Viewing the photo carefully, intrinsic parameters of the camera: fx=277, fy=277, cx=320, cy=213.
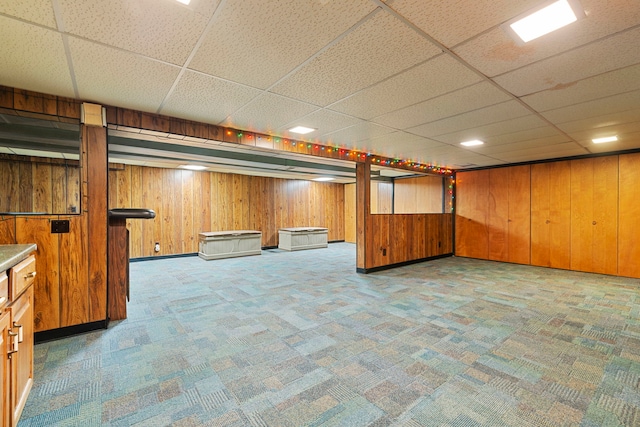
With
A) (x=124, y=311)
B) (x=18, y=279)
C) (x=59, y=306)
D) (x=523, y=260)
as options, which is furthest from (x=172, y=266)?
(x=523, y=260)

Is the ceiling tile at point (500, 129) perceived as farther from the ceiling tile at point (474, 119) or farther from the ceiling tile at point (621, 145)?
the ceiling tile at point (621, 145)

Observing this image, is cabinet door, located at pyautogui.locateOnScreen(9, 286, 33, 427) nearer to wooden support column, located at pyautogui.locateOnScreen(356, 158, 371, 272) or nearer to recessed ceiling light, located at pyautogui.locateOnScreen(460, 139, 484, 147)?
wooden support column, located at pyautogui.locateOnScreen(356, 158, 371, 272)

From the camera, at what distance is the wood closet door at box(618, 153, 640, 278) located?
496 centimetres

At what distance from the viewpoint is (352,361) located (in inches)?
88.7

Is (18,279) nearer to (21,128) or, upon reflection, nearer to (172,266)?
(21,128)

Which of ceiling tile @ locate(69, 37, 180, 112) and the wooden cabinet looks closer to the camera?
the wooden cabinet

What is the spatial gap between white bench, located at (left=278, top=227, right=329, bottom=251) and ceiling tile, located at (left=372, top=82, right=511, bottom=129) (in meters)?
5.69

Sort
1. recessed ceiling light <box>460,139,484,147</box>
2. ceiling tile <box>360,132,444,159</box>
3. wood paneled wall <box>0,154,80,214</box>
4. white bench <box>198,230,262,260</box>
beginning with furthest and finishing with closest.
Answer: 1. white bench <box>198,230,262,260</box>
2. wood paneled wall <box>0,154,80,214</box>
3. recessed ceiling light <box>460,139,484,147</box>
4. ceiling tile <box>360,132,444,159</box>

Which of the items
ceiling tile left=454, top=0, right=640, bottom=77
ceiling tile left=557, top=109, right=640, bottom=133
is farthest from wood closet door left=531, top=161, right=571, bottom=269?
ceiling tile left=454, top=0, right=640, bottom=77

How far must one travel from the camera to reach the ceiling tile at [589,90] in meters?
2.20

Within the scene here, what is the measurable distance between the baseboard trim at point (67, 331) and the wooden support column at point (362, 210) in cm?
399

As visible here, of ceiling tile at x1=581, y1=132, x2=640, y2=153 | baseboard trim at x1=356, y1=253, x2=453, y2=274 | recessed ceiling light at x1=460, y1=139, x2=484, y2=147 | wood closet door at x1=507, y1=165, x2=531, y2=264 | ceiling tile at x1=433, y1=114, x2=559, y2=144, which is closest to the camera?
ceiling tile at x1=433, y1=114, x2=559, y2=144

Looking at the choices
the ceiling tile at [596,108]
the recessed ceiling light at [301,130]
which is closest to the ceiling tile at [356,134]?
the recessed ceiling light at [301,130]


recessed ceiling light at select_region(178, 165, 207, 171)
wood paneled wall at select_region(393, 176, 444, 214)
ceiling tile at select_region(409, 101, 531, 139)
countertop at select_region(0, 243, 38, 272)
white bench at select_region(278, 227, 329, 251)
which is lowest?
white bench at select_region(278, 227, 329, 251)
